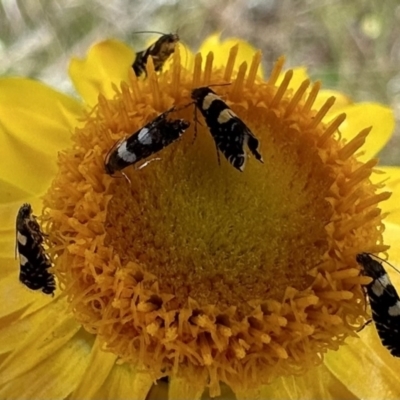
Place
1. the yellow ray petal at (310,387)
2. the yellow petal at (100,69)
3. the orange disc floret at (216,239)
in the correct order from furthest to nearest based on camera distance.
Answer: the yellow petal at (100,69) < the yellow ray petal at (310,387) < the orange disc floret at (216,239)

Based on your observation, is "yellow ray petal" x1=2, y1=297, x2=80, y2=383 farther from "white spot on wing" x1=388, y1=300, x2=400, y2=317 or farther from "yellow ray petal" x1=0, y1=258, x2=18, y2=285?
"white spot on wing" x1=388, y1=300, x2=400, y2=317

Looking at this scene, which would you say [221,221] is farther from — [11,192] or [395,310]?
[11,192]

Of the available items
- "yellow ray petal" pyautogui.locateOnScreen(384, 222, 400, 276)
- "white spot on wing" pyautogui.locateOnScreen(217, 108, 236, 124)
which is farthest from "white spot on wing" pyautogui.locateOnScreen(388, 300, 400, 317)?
"white spot on wing" pyautogui.locateOnScreen(217, 108, 236, 124)

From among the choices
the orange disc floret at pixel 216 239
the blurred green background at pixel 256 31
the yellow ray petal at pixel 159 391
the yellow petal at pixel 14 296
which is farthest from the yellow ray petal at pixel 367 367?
the blurred green background at pixel 256 31

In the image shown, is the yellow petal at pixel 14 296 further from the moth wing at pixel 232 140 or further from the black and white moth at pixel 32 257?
the moth wing at pixel 232 140

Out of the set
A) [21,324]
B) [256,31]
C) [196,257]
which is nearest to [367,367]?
[196,257]
